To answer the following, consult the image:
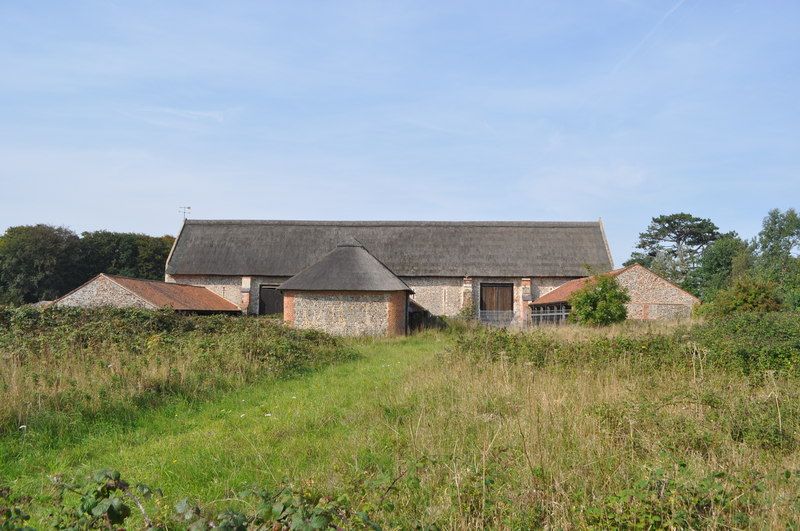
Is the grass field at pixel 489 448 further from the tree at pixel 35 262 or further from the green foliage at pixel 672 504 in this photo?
the tree at pixel 35 262

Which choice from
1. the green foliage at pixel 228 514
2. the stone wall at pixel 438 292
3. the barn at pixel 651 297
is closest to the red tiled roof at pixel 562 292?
the barn at pixel 651 297

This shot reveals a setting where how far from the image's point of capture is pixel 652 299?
2962 cm

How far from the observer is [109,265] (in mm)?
51812

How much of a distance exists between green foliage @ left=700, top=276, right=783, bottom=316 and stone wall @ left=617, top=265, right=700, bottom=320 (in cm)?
584

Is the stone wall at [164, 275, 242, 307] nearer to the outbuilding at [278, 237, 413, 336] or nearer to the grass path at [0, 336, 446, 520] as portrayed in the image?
the outbuilding at [278, 237, 413, 336]

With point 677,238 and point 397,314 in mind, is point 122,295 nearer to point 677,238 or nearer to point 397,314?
point 397,314

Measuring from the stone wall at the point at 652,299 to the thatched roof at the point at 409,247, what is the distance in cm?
555

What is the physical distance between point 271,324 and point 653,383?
14.0 m

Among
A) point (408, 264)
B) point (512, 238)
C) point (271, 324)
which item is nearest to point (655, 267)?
point (512, 238)

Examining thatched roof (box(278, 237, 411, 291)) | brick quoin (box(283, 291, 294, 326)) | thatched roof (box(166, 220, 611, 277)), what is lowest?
brick quoin (box(283, 291, 294, 326))

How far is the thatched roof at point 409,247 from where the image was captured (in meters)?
36.1

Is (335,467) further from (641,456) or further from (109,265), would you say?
(109,265)

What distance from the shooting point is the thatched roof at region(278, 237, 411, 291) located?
2538 centimetres

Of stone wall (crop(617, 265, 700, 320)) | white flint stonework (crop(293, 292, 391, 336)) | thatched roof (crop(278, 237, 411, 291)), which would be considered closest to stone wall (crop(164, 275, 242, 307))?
thatched roof (crop(278, 237, 411, 291))
